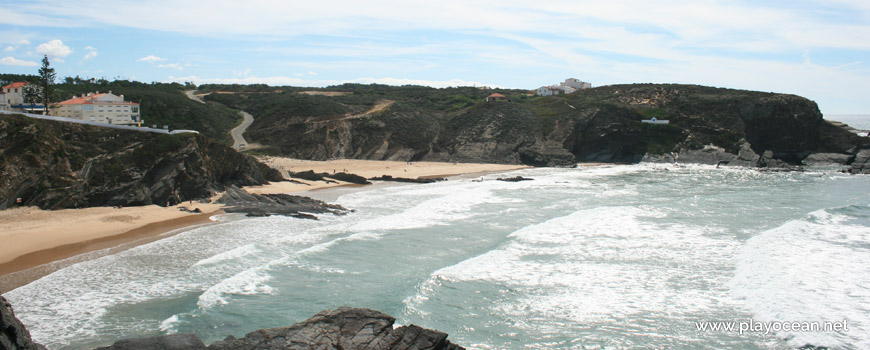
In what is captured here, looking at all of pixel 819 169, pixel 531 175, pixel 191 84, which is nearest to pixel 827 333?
pixel 531 175

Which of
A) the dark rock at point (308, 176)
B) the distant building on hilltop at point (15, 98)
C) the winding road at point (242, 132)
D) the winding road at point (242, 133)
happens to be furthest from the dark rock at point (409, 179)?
the distant building on hilltop at point (15, 98)

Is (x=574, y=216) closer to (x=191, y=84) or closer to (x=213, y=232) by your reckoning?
(x=213, y=232)

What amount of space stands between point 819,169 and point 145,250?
71.5m

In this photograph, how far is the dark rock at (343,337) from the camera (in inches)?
392

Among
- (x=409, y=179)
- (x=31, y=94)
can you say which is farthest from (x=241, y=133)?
(x=409, y=179)

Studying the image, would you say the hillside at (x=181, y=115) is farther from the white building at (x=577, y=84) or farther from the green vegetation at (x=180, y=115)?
the white building at (x=577, y=84)

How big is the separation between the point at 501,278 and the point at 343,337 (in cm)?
872

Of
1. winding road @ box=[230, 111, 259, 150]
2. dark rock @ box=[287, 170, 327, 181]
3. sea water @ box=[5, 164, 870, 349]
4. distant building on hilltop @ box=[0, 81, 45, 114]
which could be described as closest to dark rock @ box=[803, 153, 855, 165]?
sea water @ box=[5, 164, 870, 349]

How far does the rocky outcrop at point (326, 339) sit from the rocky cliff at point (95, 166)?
21.9m

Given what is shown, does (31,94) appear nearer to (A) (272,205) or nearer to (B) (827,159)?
(A) (272,205)

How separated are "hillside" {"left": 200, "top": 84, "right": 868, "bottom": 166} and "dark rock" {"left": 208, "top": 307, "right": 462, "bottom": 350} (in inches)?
2140

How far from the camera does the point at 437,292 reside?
A: 54.1 ft

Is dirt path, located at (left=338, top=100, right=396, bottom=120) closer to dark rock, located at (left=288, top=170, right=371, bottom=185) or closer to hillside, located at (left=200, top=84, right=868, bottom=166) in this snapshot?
hillside, located at (left=200, top=84, right=868, bottom=166)

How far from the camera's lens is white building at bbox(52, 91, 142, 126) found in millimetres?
48125
